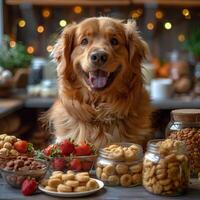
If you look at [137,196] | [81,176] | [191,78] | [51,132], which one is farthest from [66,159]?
[191,78]

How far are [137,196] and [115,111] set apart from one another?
0.87 m

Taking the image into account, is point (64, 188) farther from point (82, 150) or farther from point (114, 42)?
point (114, 42)

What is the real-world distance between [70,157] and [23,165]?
0.16 meters

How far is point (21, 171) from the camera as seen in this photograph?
4.33 ft

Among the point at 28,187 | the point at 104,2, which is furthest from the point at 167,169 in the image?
the point at 104,2

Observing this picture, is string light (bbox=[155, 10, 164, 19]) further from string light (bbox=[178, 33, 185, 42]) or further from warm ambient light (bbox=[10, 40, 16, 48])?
warm ambient light (bbox=[10, 40, 16, 48])

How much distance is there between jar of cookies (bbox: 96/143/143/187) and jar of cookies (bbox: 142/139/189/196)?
0.05m

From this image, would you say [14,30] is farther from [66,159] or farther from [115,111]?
[66,159]

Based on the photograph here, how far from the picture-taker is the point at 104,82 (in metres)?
2.12

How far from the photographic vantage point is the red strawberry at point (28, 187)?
1289mm

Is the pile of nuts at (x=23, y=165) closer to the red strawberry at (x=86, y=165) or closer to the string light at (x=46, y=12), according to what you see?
the red strawberry at (x=86, y=165)

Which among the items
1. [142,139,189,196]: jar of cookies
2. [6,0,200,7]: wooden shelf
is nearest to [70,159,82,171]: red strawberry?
[142,139,189,196]: jar of cookies

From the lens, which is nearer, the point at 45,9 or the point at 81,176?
the point at 81,176

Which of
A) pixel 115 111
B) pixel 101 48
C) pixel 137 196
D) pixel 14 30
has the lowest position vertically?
pixel 137 196
